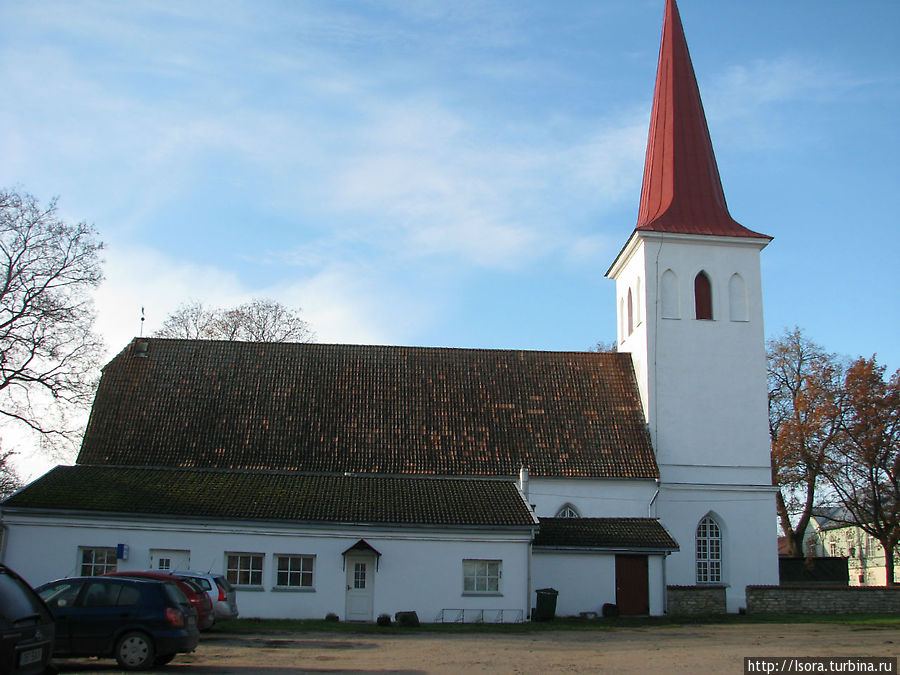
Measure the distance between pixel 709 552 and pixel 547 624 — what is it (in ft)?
31.6

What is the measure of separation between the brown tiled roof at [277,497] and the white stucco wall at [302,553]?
1.25 feet

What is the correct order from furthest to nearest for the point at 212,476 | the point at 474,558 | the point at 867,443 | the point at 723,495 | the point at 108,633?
the point at 867,443 → the point at 723,495 → the point at 212,476 → the point at 474,558 → the point at 108,633

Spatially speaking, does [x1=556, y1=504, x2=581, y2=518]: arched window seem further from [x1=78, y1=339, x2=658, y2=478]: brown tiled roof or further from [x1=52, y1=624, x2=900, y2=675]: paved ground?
[x1=52, y1=624, x2=900, y2=675]: paved ground

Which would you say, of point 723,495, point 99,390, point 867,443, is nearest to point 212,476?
point 99,390

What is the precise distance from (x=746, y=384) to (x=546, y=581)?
1132 centimetres

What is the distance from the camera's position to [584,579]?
85.8ft

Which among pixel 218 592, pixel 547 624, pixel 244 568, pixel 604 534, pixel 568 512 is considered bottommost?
pixel 547 624

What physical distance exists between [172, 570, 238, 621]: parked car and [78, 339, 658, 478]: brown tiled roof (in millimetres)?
8335

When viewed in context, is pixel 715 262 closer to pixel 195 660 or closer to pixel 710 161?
pixel 710 161

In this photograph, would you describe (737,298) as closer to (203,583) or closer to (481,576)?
(481,576)

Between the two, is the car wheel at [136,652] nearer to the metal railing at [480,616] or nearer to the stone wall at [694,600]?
the metal railing at [480,616]

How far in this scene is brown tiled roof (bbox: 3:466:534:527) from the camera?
24.5 meters

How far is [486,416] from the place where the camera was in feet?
103

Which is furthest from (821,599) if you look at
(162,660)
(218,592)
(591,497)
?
(162,660)
